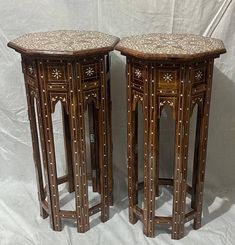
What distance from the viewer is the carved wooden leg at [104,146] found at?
55.9 inches

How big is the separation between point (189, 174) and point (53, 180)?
741 mm

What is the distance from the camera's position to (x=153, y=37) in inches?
56.7

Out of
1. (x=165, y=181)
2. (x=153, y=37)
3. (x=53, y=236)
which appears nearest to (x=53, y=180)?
(x=53, y=236)

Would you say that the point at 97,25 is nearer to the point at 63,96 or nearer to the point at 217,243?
the point at 63,96

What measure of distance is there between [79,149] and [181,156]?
0.39 metres

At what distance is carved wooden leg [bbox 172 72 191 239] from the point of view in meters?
1.28

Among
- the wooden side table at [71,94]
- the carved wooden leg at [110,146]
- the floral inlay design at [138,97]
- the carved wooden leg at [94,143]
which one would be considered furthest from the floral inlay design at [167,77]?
the carved wooden leg at [94,143]

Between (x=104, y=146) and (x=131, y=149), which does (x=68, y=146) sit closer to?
(x=104, y=146)

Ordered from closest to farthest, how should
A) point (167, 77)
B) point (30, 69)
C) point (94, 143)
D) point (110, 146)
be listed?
point (167, 77), point (30, 69), point (110, 146), point (94, 143)

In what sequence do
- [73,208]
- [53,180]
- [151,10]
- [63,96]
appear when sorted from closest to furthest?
[63,96] → [53,180] → [151,10] → [73,208]

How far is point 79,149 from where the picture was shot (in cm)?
144

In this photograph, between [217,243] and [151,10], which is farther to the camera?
[151,10]

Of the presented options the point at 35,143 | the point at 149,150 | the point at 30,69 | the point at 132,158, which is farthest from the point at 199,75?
the point at 35,143

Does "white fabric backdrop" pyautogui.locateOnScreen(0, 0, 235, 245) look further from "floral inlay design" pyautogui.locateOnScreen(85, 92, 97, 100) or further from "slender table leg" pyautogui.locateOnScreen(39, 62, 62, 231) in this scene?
"floral inlay design" pyautogui.locateOnScreen(85, 92, 97, 100)
